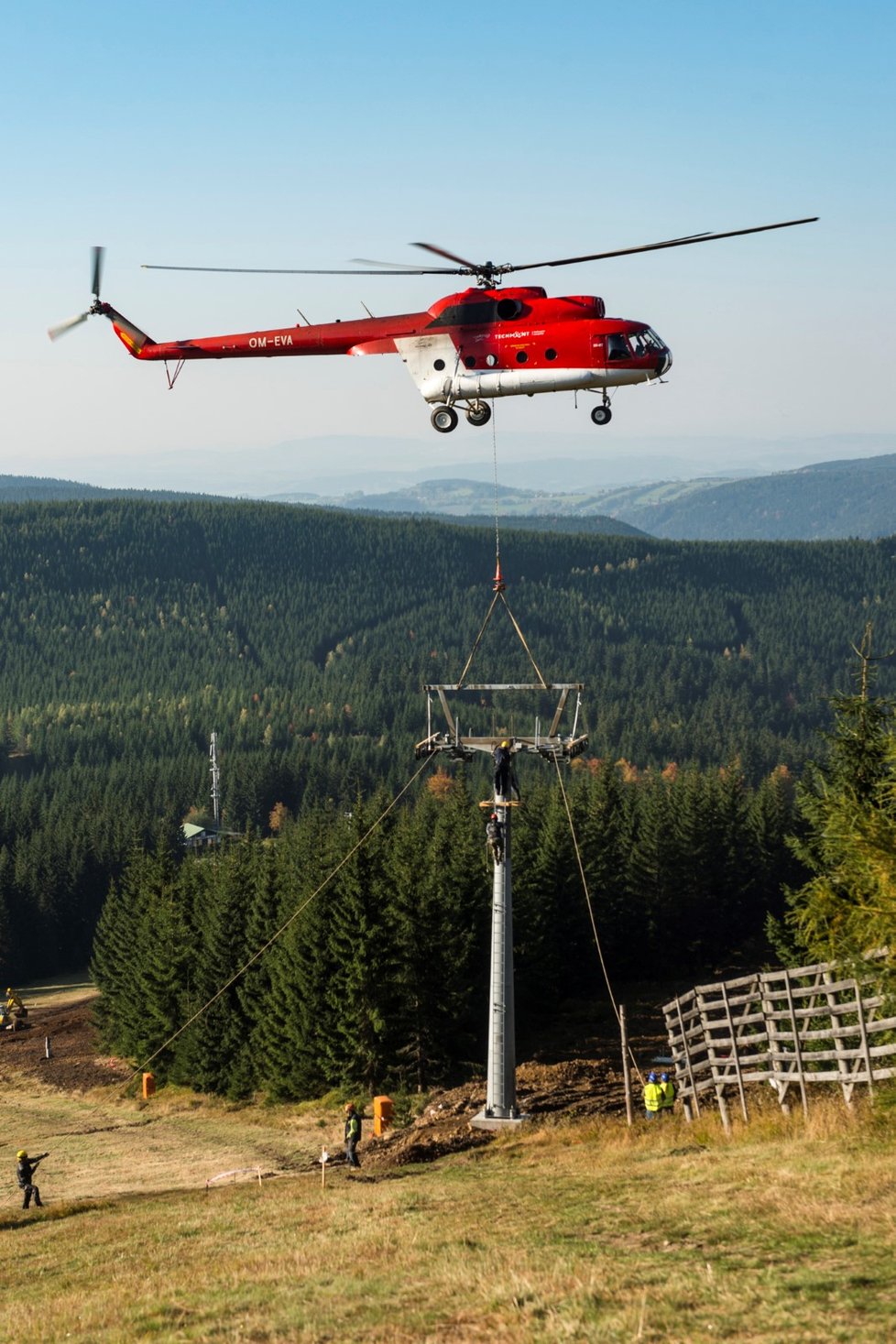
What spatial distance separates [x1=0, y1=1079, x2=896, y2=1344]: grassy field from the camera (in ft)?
51.8

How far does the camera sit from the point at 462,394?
32.4 metres

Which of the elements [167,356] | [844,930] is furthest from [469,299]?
[844,930]

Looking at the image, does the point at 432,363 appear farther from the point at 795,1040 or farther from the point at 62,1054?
the point at 62,1054

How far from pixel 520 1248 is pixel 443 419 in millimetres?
18447

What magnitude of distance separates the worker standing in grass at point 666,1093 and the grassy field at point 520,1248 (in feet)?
3.77

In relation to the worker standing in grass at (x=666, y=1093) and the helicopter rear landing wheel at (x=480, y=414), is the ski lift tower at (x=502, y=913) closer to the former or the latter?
the worker standing in grass at (x=666, y=1093)

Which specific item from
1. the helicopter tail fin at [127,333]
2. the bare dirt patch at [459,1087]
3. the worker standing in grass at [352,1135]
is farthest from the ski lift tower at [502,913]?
the helicopter tail fin at [127,333]

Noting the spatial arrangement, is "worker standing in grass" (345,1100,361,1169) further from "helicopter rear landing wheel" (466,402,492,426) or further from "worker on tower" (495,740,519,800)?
"helicopter rear landing wheel" (466,402,492,426)

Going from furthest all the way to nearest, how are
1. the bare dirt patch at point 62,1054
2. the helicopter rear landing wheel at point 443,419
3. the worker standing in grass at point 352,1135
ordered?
the bare dirt patch at point 62,1054
the worker standing in grass at point 352,1135
the helicopter rear landing wheel at point 443,419

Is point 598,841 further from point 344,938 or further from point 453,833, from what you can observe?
point 344,938

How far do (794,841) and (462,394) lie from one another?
52.2 feet

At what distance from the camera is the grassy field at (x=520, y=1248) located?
1578cm

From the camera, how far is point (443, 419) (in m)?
32.3

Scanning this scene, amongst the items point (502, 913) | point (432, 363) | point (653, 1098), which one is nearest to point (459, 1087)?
point (502, 913)
